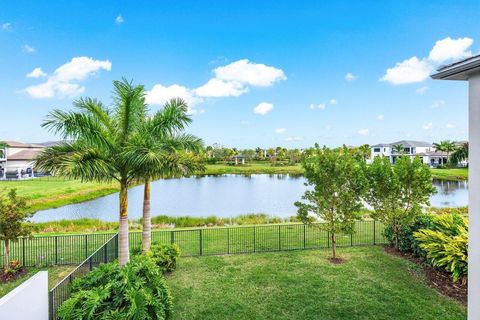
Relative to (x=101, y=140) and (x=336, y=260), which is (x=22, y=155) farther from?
(x=336, y=260)

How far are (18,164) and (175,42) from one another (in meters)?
46.2

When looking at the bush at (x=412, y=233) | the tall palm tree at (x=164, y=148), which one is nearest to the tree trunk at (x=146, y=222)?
the tall palm tree at (x=164, y=148)

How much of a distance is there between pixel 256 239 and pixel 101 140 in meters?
8.59

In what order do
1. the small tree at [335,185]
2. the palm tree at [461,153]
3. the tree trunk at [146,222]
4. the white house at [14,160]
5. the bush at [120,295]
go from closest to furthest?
the bush at [120,295] < the tree trunk at [146,222] < the small tree at [335,185] < the palm tree at [461,153] < the white house at [14,160]

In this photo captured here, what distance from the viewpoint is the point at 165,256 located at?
32.1 ft

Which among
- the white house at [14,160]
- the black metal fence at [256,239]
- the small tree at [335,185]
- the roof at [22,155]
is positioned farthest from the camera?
the roof at [22,155]

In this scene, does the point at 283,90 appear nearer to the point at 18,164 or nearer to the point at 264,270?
the point at 264,270

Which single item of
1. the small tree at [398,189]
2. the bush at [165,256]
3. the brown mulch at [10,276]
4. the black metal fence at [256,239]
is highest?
the small tree at [398,189]

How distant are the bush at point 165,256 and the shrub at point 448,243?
8.13 m

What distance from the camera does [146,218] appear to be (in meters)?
9.68

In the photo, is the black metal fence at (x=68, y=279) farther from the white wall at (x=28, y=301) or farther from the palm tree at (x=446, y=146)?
the palm tree at (x=446, y=146)

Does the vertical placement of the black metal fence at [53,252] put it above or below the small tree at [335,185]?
below

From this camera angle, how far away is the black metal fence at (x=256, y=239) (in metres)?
12.5

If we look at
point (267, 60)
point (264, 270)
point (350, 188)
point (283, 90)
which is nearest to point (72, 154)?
point (264, 270)
